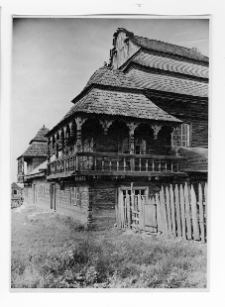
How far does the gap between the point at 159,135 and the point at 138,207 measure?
1731 mm

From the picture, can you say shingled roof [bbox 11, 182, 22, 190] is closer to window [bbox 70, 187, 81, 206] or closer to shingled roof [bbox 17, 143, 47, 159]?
shingled roof [bbox 17, 143, 47, 159]

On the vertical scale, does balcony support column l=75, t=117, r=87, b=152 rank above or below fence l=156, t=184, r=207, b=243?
above

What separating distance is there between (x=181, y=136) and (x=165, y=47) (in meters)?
2.04

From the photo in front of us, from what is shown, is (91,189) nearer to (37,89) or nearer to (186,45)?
(37,89)

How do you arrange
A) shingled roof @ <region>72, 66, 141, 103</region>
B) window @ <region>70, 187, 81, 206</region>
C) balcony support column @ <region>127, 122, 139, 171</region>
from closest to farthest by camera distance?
shingled roof @ <region>72, 66, 141, 103</region> → window @ <region>70, 187, 81, 206</region> → balcony support column @ <region>127, 122, 139, 171</region>

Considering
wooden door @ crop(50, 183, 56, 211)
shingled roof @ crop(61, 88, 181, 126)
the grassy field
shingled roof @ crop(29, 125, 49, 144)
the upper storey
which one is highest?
the upper storey

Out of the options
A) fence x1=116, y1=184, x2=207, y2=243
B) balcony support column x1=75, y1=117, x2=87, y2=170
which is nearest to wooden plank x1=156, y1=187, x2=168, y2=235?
fence x1=116, y1=184, x2=207, y2=243

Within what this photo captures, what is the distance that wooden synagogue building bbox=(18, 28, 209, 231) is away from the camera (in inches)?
262

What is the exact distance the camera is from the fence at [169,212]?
21.0 ft

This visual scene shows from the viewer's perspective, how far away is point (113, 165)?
6.95 m

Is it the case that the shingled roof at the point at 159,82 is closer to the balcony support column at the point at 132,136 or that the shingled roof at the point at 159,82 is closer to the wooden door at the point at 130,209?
the balcony support column at the point at 132,136

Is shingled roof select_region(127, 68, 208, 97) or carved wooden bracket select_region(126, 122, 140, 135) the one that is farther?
shingled roof select_region(127, 68, 208, 97)
